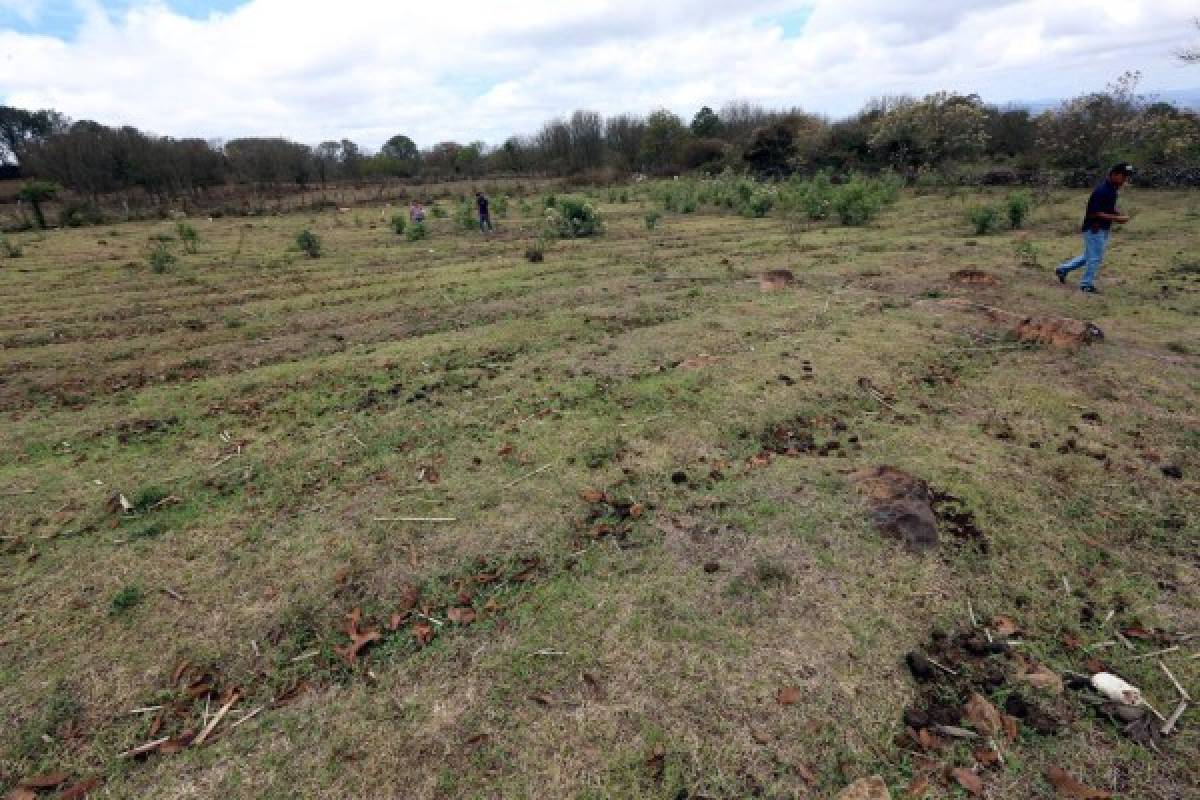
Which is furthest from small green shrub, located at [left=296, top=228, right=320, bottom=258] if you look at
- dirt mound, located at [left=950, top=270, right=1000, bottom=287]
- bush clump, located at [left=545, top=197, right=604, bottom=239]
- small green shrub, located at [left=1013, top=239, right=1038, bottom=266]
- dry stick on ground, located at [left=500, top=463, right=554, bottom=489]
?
small green shrub, located at [left=1013, top=239, right=1038, bottom=266]

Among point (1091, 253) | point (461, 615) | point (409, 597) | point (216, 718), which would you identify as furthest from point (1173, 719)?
point (1091, 253)

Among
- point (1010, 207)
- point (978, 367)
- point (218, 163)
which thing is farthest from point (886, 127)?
point (218, 163)

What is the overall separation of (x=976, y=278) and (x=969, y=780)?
8749 mm

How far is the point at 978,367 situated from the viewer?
241 inches

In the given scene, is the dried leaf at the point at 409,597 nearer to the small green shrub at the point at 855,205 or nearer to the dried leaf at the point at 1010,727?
the dried leaf at the point at 1010,727

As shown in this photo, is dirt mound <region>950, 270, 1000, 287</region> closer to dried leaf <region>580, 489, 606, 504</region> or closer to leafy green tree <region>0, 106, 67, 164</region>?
dried leaf <region>580, 489, 606, 504</region>

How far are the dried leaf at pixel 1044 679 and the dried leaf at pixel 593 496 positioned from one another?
8.21 ft

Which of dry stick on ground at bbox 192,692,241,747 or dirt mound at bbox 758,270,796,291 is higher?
dirt mound at bbox 758,270,796,291

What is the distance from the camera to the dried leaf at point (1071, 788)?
7.42 ft

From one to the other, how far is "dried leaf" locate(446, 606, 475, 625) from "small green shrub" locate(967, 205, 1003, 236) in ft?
47.3

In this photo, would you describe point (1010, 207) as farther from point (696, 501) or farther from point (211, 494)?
point (211, 494)

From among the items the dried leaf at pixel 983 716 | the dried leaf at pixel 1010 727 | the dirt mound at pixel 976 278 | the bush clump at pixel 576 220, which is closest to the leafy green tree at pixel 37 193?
the bush clump at pixel 576 220

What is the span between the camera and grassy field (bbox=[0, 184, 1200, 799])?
8.42 ft

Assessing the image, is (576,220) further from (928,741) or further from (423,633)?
(928,741)
